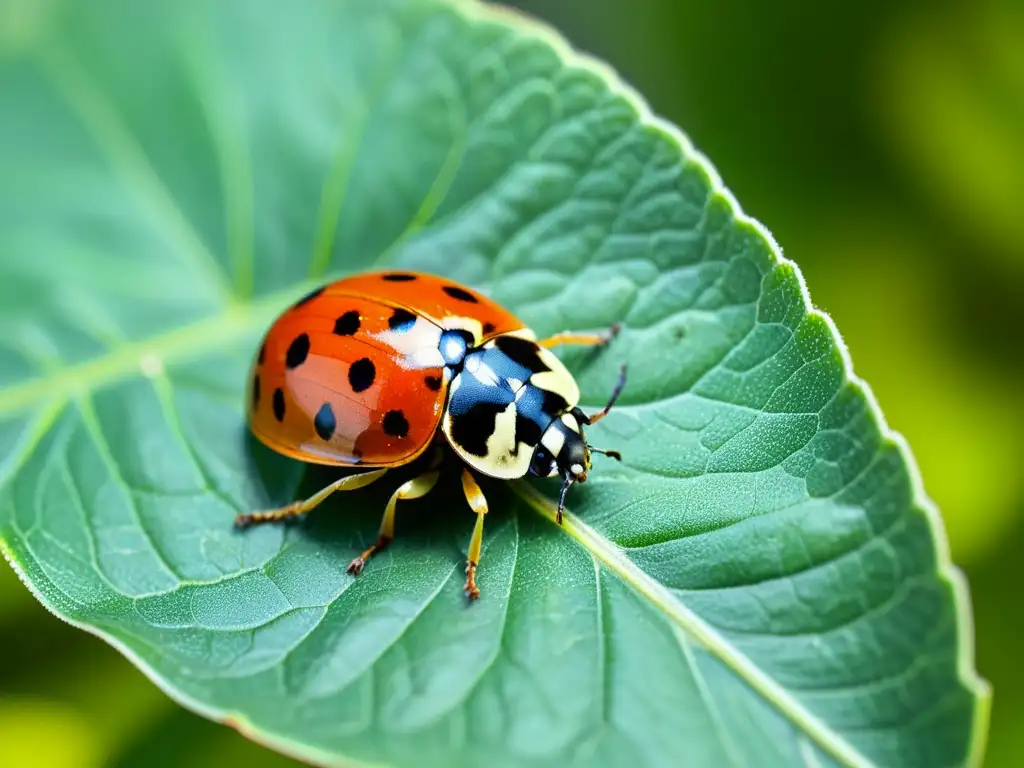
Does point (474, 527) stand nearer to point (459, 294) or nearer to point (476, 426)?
point (476, 426)

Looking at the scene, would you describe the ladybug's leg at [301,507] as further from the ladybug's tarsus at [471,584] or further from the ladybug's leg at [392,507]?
the ladybug's tarsus at [471,584]

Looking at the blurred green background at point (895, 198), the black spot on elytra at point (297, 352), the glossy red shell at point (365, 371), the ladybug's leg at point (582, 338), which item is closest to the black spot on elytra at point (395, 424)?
the glossy red shell at point (365, 371)

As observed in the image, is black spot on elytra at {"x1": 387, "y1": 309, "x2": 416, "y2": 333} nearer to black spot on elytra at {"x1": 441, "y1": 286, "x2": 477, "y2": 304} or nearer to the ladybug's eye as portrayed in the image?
black spot on elytra at {"x1": 441, "y1": 286, "x2": 477, "y2": 304}

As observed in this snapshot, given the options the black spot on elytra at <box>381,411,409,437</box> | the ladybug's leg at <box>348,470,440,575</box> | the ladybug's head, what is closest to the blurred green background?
the ladybug's leg at <box>348,470,440,575</box>

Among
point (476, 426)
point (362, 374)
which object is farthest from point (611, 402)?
point (362, 374)

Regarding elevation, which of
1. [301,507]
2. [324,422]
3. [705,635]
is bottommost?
[301,507]
